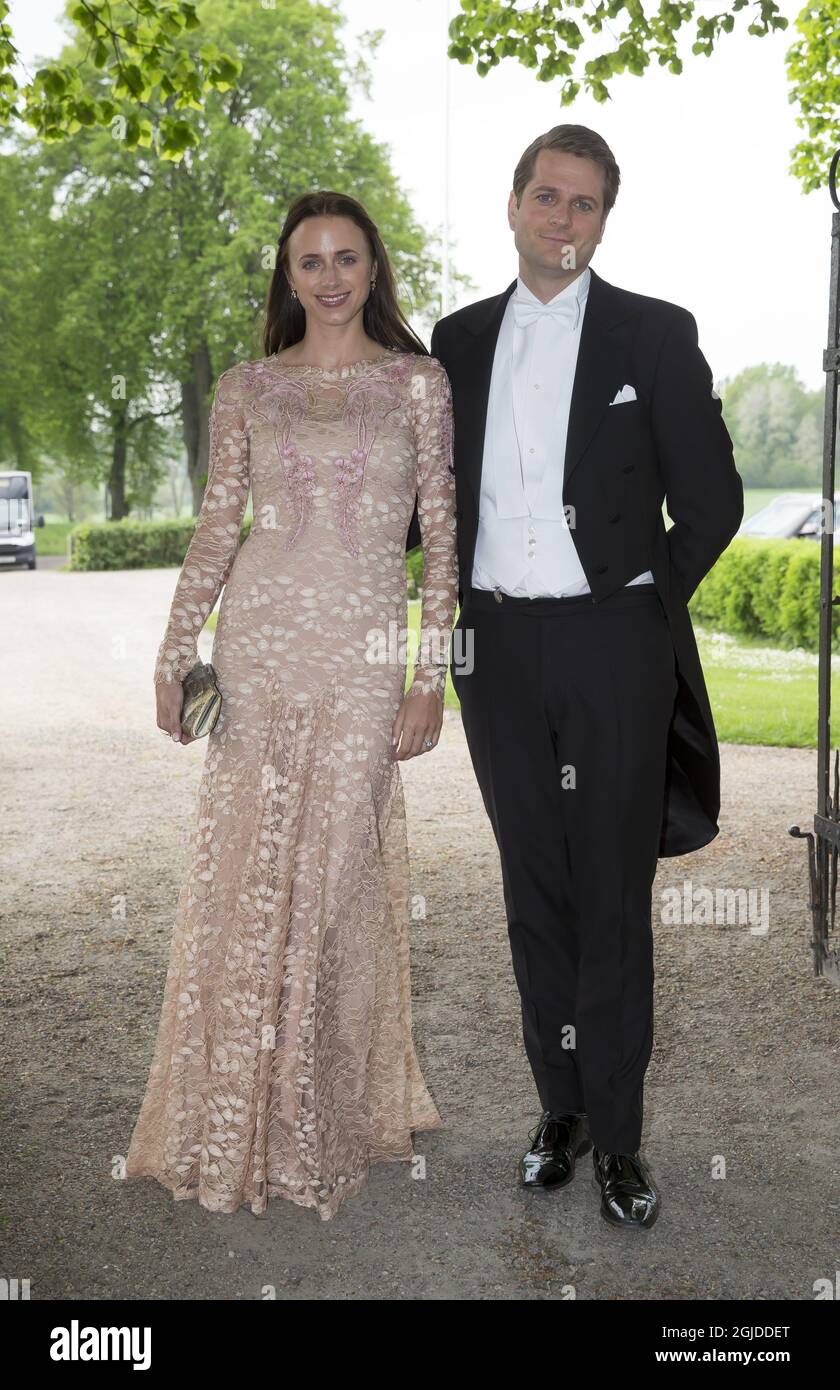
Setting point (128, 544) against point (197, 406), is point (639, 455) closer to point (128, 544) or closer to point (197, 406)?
point (128, 544)

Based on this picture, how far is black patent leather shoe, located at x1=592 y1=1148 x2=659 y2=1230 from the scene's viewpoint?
3135 millimetres

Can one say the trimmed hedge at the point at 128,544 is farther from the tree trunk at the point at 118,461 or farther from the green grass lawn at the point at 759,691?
the green grass lawn at the point at 759,691

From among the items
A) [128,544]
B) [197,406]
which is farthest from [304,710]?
[197,406]

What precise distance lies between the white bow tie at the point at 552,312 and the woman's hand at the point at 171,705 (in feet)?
3.96

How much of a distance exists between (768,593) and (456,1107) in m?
12.5

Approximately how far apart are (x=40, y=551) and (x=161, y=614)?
2259 centimetres

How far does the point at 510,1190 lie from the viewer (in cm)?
333

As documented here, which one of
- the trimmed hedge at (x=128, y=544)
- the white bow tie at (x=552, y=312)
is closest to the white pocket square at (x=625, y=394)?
the white bow tie at (x=552, y=312)

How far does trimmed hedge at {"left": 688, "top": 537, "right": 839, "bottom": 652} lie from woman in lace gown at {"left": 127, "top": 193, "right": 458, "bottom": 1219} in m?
11.5

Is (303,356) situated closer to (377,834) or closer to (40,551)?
(377,834)

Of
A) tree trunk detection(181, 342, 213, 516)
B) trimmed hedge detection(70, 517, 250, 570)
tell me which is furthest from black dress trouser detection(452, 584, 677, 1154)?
tree trunk detection(181, 342, 213, 516)

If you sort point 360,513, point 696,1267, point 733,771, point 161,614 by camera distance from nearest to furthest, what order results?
point 696,1267, point 360,513, point 733,771, point 161,614

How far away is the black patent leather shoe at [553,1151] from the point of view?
332cm
